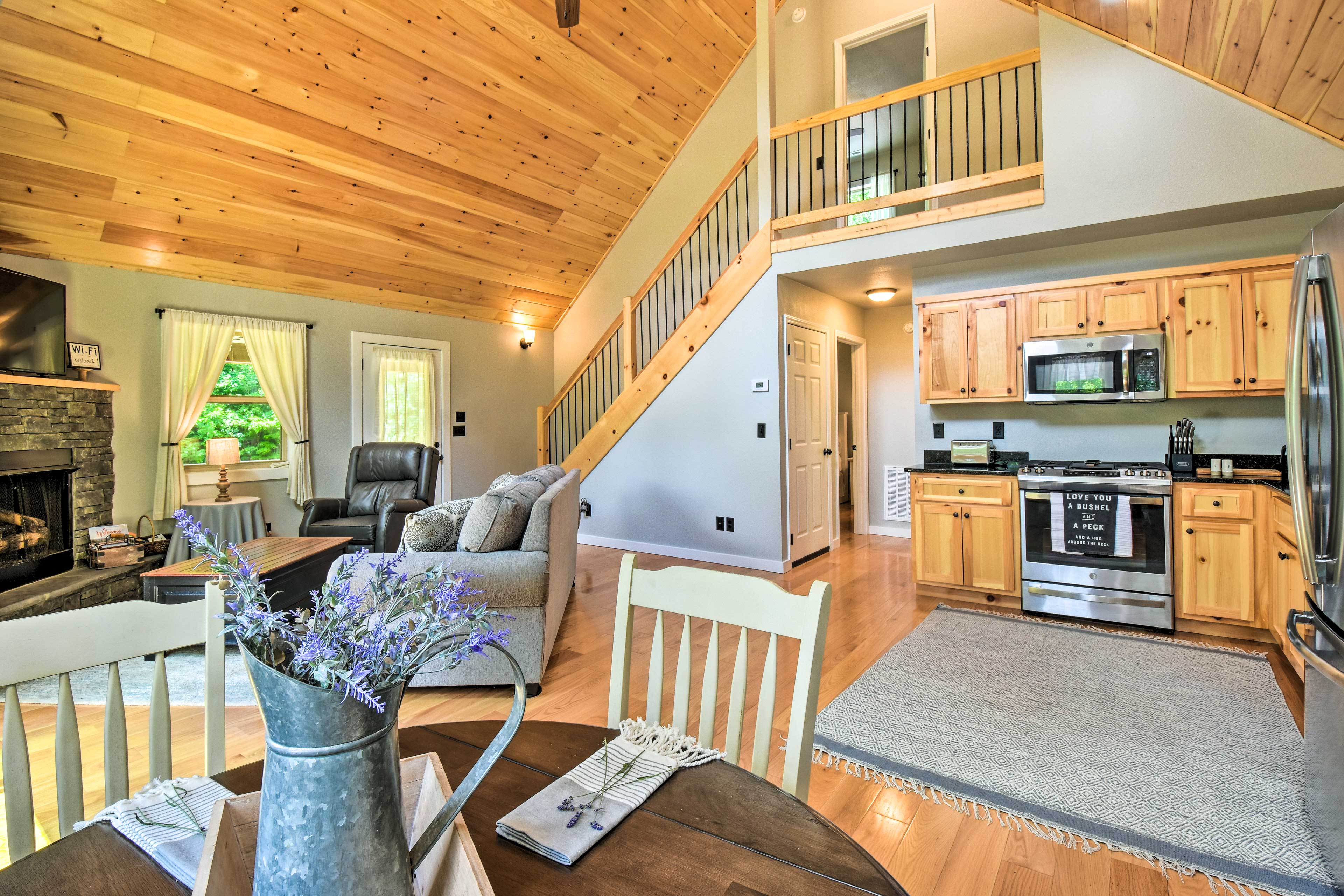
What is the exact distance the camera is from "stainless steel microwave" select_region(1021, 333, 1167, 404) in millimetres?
3896

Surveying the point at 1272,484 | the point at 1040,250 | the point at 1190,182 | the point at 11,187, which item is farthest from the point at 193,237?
the point at 1272,484

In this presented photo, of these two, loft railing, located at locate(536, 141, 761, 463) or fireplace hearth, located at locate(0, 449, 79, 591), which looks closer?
fireplace hearth, located at locate(0, 449, 79, 591)

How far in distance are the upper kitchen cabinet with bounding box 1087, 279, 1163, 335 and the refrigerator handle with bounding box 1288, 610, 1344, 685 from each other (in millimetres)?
2519

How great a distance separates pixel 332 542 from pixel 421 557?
1.58 metres

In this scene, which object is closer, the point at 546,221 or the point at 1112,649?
the point at 1112,649

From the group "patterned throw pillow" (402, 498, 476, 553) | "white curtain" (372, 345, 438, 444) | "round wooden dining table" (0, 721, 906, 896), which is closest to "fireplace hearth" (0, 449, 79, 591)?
"white curtain" (372, 345, 438, 444)

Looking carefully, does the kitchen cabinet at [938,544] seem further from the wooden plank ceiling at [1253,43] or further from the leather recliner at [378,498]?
the leather recliner at [378,498]

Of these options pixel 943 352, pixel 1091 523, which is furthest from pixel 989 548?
pixel 943 352

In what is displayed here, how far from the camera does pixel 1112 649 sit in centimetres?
347

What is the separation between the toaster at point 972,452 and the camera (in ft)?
14.6

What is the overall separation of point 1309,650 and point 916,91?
4.00 meters

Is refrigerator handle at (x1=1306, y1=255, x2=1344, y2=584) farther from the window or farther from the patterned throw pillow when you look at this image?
the window

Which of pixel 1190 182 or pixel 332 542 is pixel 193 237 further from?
pixel 1190 182

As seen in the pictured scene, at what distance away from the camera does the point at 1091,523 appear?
3.88 m
